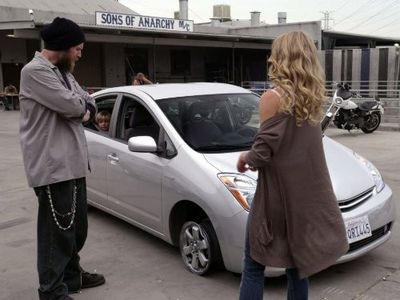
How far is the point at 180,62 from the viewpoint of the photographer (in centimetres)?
3294

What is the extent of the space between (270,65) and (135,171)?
7.85 ft

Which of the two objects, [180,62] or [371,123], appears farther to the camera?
[180,62]

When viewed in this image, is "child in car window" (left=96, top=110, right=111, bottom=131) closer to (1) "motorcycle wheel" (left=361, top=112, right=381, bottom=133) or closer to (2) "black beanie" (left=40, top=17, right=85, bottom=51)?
(2) "black beanie" (left=40, top=17, right=85, bottom=51)

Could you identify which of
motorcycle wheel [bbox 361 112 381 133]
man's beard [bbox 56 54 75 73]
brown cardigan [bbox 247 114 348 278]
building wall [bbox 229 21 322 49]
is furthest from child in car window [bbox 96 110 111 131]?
building wall [bbox 229 21 322 49]

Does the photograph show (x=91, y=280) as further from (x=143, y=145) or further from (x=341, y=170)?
(x=341, y=170)

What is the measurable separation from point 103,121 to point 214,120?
1.41 m

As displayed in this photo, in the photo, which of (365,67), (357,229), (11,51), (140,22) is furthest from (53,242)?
(11,51)

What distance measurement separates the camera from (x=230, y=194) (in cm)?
378

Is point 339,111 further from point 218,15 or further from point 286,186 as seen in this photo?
point 218,15

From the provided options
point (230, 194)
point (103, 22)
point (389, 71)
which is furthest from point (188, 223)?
point (389, 71)

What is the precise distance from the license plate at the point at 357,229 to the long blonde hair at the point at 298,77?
145 cm

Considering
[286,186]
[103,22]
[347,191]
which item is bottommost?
[347,191]

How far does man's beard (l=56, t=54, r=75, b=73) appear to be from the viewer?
131 inches

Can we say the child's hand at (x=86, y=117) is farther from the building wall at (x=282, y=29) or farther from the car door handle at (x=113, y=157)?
the building wall at (x=282, y=29)
